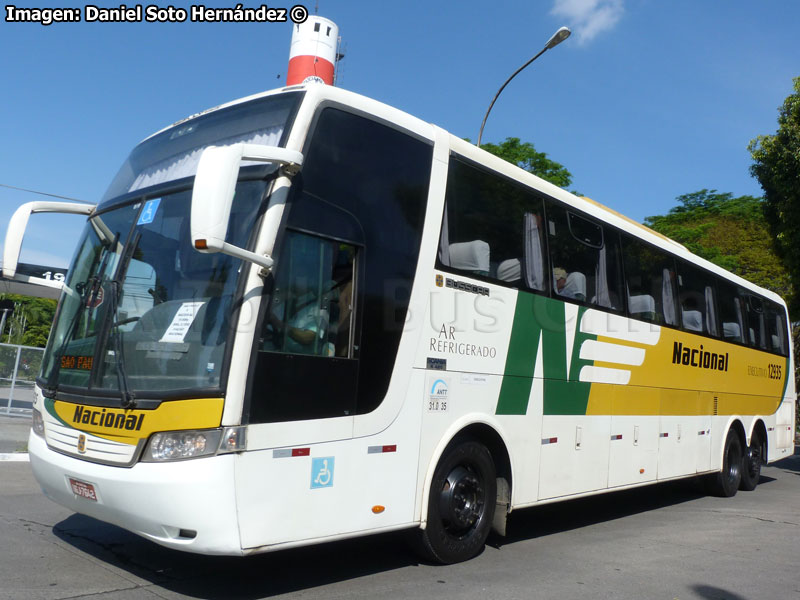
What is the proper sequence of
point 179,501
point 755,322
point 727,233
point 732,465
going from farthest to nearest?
point 727,233 < point 755,322 < point 732,465 < point 179,501

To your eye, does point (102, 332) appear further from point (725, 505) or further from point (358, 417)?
point (725, 505)

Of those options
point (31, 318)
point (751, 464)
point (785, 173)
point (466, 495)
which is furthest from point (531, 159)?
point (31, 318)

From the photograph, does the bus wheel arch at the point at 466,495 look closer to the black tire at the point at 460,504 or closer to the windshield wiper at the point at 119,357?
the black tire at the point at 460,504

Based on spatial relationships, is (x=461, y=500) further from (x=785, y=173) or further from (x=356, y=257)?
(x=785, y=173)

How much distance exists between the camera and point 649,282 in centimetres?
977

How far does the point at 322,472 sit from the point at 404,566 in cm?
173

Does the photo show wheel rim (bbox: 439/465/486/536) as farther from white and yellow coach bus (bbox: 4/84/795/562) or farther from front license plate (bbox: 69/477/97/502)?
front license plate (bbox: 69/477/97/502)

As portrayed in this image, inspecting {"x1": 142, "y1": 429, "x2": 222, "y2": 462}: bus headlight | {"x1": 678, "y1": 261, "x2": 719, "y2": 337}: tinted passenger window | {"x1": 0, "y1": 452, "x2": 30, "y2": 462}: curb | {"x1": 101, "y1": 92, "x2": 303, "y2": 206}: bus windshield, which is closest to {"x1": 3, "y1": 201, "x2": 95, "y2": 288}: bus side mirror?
{"x1": 101, "y1": 92, "x2": 303, "y2": 206}: bus windshield

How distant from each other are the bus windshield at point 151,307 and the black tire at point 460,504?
2.37 meters

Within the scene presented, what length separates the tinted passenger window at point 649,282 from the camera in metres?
9.30

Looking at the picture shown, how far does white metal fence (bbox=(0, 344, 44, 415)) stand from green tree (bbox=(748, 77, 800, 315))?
58.6 ft

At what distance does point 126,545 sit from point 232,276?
3.00m

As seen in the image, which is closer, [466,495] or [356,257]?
[356,257]

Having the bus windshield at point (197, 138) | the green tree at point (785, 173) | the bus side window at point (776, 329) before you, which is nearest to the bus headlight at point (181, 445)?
the bus windshield at point (197, 138)
